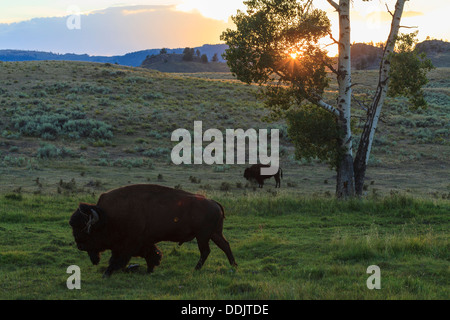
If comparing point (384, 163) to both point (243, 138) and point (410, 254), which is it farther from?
point (410, 254)

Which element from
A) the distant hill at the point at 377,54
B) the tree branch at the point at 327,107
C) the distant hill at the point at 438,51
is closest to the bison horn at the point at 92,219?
the tree branch at the point at 327,107

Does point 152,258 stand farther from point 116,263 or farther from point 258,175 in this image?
point 258,175

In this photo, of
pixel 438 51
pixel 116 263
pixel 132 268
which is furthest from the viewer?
pixel 438 51

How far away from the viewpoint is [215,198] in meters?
17.5

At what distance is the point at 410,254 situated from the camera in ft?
31.3

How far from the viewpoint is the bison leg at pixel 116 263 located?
8.49 metres

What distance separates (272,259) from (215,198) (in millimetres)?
7892

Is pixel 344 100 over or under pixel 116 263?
over

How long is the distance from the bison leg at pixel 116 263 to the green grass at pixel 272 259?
18 cm

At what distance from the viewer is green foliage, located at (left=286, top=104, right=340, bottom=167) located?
699 inches

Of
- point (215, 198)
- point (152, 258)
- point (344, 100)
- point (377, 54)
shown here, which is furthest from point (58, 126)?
point (377, 54)

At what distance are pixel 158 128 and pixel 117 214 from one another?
3680 centimetres

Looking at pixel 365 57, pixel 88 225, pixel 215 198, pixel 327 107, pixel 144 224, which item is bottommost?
pixel 215 198

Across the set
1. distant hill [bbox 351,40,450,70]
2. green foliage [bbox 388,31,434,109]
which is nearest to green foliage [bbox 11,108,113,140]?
green foliage [bbox 388,31,434,109]
